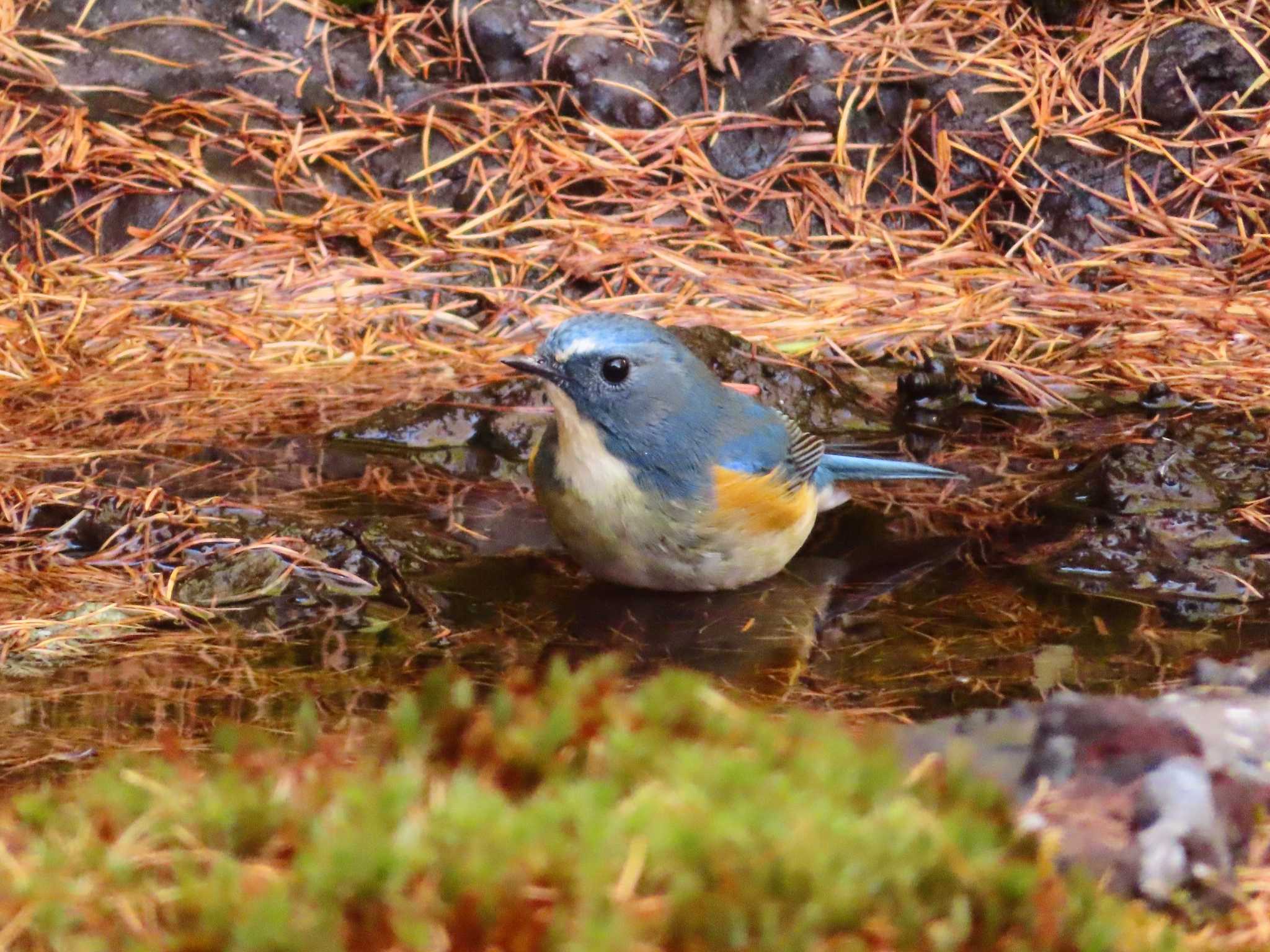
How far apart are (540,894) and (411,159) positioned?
5800 mm

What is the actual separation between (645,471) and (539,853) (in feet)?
8.39

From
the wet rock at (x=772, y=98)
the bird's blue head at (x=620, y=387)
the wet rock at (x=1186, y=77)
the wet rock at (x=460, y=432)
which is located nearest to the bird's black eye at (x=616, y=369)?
the bird's blue head at (x=620, y=387)

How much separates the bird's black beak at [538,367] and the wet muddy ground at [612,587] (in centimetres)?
64

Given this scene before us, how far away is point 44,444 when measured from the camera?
5.29 metres

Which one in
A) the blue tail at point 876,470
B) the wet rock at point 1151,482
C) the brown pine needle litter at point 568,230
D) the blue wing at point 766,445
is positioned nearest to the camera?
the blue wing at point 766,445

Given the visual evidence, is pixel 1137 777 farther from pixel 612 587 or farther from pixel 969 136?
pixel 969 136

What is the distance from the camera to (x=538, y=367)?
453 centimetres

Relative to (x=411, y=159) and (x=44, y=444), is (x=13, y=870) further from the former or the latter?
(x=411, y=159)

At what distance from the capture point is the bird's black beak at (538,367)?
176 inches

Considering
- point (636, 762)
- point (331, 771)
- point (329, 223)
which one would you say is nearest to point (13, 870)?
point (331, 771)

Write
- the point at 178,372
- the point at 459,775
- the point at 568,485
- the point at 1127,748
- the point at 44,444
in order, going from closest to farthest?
the point at 459,775 < the point at 1127,748 < the point at 568,485 < the point at 44,444 < the point at 178,372

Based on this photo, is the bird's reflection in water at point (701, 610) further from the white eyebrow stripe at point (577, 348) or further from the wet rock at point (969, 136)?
the wet rock at point (969, 136)

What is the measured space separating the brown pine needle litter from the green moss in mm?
3342

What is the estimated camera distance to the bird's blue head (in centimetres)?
461
